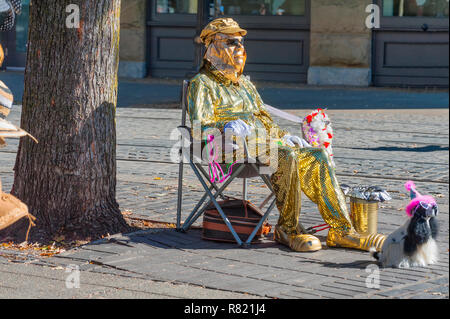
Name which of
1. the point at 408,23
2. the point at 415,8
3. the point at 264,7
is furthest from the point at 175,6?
the point at 415,8

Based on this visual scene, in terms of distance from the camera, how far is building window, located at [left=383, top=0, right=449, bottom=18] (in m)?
19.1

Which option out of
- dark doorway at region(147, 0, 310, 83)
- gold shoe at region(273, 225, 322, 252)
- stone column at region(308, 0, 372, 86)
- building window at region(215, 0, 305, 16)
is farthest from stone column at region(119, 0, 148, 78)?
gold shoe at region(273, 225, 322, 252)

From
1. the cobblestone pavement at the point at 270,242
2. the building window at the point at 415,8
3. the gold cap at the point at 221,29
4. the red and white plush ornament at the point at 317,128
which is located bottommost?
the cobblestone pavement at the point at 270,242

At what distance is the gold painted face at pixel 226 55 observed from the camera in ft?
19.0

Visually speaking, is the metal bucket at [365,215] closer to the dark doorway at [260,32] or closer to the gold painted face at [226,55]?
the gold painted face at [226,55]

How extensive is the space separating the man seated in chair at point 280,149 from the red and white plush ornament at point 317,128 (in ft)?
0.91

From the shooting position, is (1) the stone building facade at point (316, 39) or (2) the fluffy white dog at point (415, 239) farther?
(1) the stone building facade at point (316, 39)

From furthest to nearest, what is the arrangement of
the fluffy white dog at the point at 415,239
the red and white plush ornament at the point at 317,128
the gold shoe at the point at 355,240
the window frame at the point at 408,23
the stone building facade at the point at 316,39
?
the stone building facade at the point at 316,39, the window frame at the point at 408,23, the red and white plush ornament at the point at 317,128, the gold shoe at the point at 355,240, the fluffy white dog at the point at 415,239

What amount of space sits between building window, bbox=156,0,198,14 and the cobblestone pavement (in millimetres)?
9412

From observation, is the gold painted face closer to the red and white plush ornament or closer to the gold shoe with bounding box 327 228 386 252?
the red and white plush ornament

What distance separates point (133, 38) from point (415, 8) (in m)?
6.88

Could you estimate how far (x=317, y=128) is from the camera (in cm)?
605

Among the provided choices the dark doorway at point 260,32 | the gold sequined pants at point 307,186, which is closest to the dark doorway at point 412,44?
the dark doorway at point 260,32

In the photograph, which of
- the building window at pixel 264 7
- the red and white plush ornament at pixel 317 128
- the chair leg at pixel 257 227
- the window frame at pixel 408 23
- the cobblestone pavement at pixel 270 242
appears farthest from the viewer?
the building window at pixel 264 7
